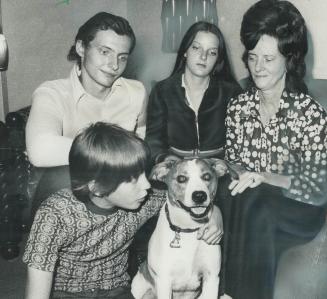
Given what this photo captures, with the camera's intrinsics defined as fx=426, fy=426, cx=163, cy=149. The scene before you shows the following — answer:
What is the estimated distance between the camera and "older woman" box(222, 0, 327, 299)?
0.96 m

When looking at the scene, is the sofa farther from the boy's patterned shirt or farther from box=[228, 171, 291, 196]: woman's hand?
box=[228, 171, 291, 196]: woman's hand

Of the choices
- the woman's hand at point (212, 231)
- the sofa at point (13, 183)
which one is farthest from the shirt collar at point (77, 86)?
the woman's hand at point (212, 231)

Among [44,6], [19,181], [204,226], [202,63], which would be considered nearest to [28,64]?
[44,6]

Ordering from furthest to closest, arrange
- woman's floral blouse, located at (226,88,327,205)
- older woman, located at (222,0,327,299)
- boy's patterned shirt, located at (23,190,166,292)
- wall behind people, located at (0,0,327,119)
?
wall behind people, located at (0,0,327,119), woman's floral blouse, located at (226,88,327,205), older woman, located at (222,0,327,299), boy's patterned shirt, located at (23,190,166,292)

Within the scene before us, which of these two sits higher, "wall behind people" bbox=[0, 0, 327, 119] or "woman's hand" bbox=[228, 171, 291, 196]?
"wall behind people" bbox=[0, 0, 327, 119]

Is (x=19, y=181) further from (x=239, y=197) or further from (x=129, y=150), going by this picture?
(x=239, y=197)

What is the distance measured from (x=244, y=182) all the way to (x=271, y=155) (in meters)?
0.22

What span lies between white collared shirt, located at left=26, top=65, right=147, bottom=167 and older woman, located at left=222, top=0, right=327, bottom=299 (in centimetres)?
29

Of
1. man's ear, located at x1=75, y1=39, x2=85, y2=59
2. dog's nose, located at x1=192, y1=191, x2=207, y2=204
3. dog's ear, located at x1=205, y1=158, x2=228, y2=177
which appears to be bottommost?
dog's nose, located at x1=192, y1=191, x2=207, y2=204

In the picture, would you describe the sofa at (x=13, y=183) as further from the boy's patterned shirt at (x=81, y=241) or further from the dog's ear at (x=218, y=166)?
the dog's ear at (x=218, y=166)

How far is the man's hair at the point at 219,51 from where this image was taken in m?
1.25

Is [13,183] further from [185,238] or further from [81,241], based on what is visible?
[185,238]

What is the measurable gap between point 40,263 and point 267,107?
0.72 m

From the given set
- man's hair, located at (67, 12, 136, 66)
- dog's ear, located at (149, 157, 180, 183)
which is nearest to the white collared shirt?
man's hair, located at (67, 12, 136, 66)
